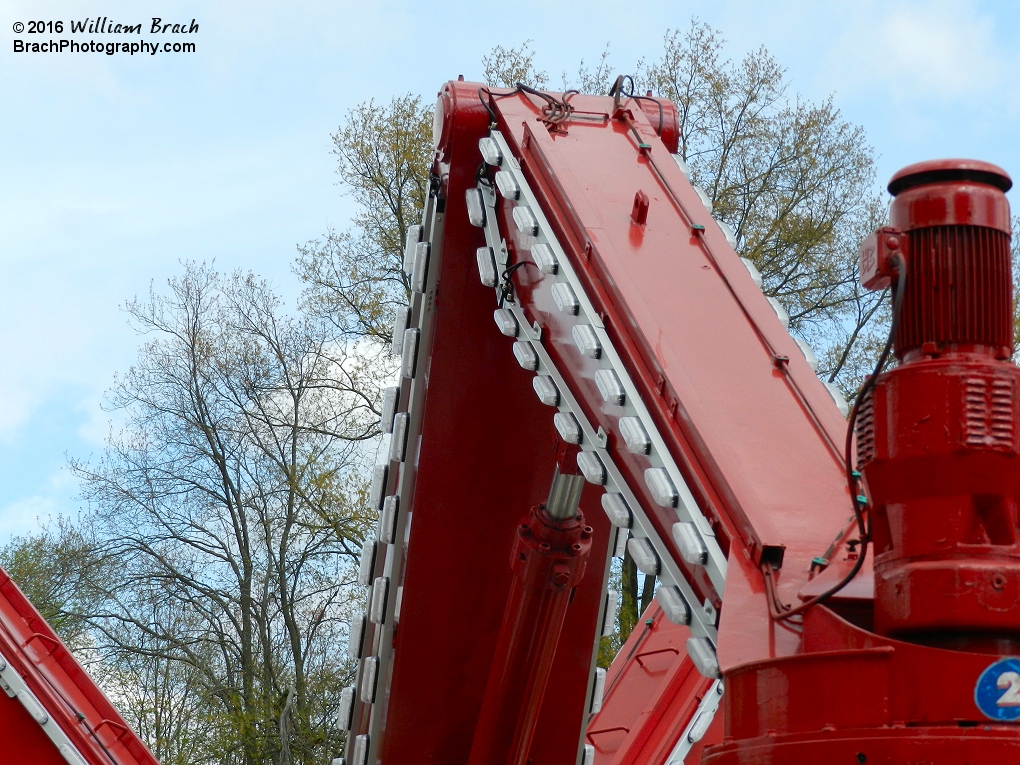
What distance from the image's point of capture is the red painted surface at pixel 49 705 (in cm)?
607

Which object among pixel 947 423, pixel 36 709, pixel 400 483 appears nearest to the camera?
pixel 947 423

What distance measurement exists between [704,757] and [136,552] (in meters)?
19.2

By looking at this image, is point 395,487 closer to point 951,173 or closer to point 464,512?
point 464,512

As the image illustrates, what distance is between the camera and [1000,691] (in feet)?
8.77

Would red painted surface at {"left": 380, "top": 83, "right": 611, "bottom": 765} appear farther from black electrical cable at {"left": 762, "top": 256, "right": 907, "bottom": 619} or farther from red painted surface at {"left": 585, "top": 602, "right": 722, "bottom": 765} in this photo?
black electrical cable at {"left": 762, "top": 256, "right": 907, "bottom": 619}

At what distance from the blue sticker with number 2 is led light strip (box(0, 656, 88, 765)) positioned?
15.5ft

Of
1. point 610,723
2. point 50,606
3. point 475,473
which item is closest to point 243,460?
point 50,606

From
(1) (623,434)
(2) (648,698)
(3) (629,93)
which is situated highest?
(3) (629,93)

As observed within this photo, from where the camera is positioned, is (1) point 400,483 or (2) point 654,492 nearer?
(2) point 654,492

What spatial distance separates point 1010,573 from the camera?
2758 mm

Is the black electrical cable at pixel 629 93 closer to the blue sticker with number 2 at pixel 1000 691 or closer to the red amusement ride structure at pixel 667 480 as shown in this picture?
the red amusement ride structure at pixel 667 480

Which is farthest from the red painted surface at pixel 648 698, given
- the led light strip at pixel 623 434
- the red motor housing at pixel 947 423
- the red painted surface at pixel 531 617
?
the red motor housing at pixel 947 423

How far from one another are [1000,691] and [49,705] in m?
4.84

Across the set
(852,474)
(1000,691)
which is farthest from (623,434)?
(1000,691)
